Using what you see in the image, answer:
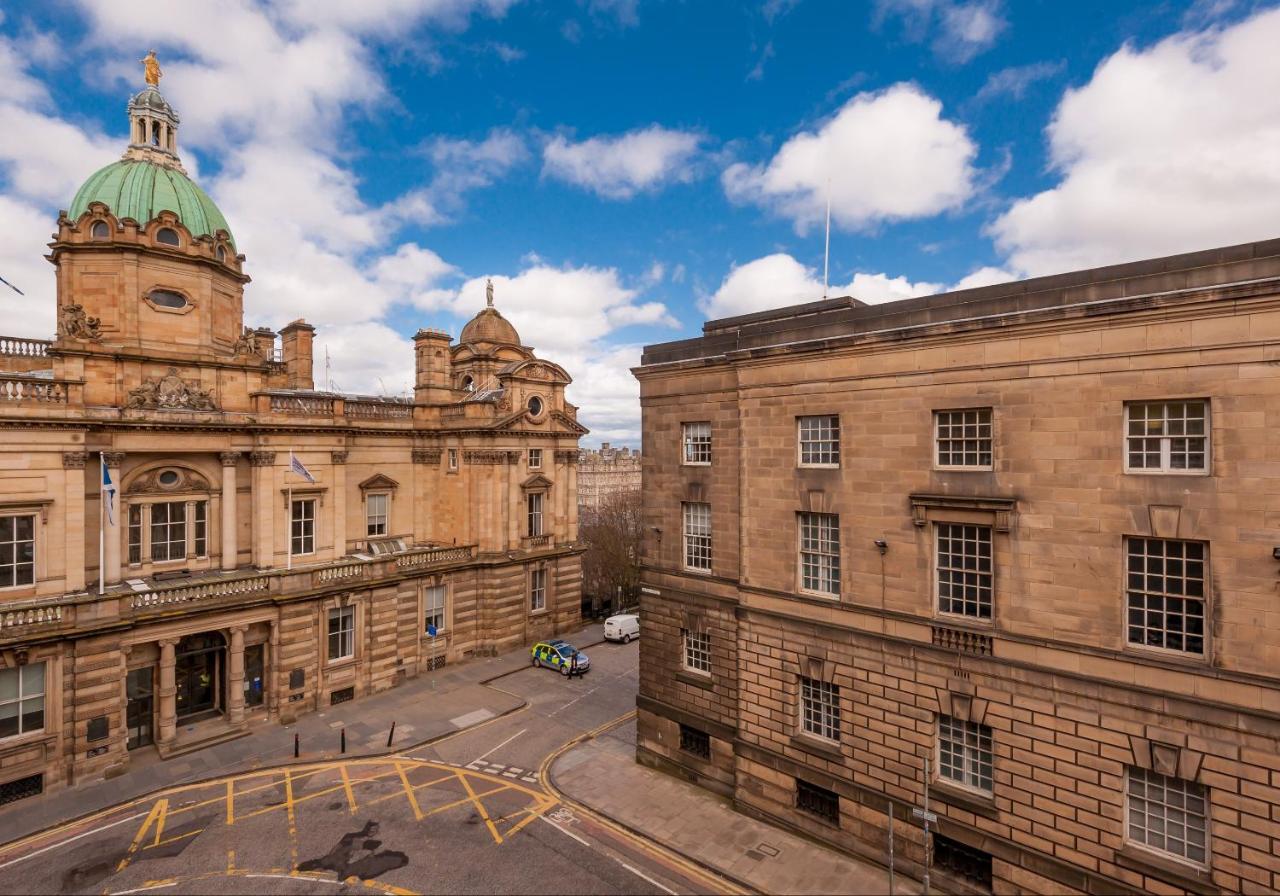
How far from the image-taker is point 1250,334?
12.5 m

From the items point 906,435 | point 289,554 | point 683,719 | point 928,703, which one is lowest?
point 683,719

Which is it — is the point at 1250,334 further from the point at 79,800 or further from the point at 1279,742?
the point at 79,800

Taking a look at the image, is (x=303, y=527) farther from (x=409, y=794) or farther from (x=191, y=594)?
(x=409, y=794)

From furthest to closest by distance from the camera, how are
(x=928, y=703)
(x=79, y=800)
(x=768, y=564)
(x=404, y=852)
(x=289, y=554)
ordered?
(x=289, y=554) < (x=79, y=800) < (x=768, y=564) < (x=404, y=852) < (x=928, y=703)

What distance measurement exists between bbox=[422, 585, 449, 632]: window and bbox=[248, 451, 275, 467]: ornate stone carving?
10731 mm

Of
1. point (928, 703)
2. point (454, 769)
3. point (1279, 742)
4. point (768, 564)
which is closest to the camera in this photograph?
point (1279, 742)

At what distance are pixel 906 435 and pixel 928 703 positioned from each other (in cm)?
722

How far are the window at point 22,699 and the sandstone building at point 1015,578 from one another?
77.3ft

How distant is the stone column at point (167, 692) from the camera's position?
24703 mm

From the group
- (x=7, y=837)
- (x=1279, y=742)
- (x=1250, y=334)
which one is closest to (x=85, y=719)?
(x=7, y=837)

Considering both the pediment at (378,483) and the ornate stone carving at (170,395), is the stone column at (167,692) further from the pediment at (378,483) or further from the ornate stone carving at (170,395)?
the pediment at (378,483)

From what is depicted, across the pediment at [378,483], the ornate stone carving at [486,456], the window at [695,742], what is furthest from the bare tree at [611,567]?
the window at [695,742]

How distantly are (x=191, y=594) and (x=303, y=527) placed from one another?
6.45 metres

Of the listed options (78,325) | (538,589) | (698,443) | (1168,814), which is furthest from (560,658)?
(1168,814)
